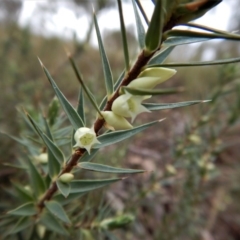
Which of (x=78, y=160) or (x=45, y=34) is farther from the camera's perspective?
(x=45, y=34)

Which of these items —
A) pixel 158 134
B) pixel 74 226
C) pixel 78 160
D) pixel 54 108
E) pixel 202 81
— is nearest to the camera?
pixel 78 160

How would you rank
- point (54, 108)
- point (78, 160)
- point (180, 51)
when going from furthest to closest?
1. point (180, 51)
2. point (54, 108)
3. point (78, 160)

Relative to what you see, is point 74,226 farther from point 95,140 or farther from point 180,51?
point 180,51

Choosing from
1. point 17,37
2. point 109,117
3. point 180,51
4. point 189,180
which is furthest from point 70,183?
point 180,51

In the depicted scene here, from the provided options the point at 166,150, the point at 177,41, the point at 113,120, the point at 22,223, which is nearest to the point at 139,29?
the point at 177,41

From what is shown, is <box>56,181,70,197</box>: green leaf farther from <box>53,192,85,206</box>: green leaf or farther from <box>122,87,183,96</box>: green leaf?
<box>122,87,183,96</box>: green leaf

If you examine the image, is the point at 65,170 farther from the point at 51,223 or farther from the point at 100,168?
the point at 51,223

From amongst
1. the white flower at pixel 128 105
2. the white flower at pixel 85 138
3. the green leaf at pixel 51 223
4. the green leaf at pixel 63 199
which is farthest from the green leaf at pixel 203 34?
the green leaf at pixel 51 223
